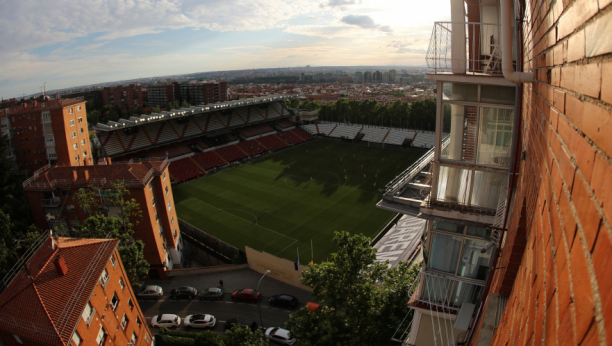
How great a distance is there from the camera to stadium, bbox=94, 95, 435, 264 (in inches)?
992

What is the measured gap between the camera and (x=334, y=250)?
2167 centimetres

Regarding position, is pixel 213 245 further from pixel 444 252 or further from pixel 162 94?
pixel 162 94

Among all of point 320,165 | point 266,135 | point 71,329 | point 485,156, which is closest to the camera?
point 485,156

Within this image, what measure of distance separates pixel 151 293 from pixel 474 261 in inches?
642

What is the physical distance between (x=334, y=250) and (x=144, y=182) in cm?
1131

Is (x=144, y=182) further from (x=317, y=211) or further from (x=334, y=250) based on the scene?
(x=317, y=211)

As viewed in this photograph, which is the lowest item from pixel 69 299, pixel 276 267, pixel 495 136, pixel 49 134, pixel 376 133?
pixel 276 267

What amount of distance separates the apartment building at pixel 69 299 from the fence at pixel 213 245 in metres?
8.34

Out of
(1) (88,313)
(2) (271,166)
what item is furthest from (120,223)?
(2) (271,166)

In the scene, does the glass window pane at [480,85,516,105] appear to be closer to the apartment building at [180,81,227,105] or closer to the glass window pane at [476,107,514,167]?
the glass window pane at [476,107,514,167]

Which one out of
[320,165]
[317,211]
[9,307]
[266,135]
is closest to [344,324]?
[9,307]

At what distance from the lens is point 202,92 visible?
356 ft

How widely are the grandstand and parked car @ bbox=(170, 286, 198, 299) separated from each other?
3374cm

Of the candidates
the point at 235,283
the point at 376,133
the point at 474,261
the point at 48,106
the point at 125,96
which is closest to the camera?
the point at 474,261
